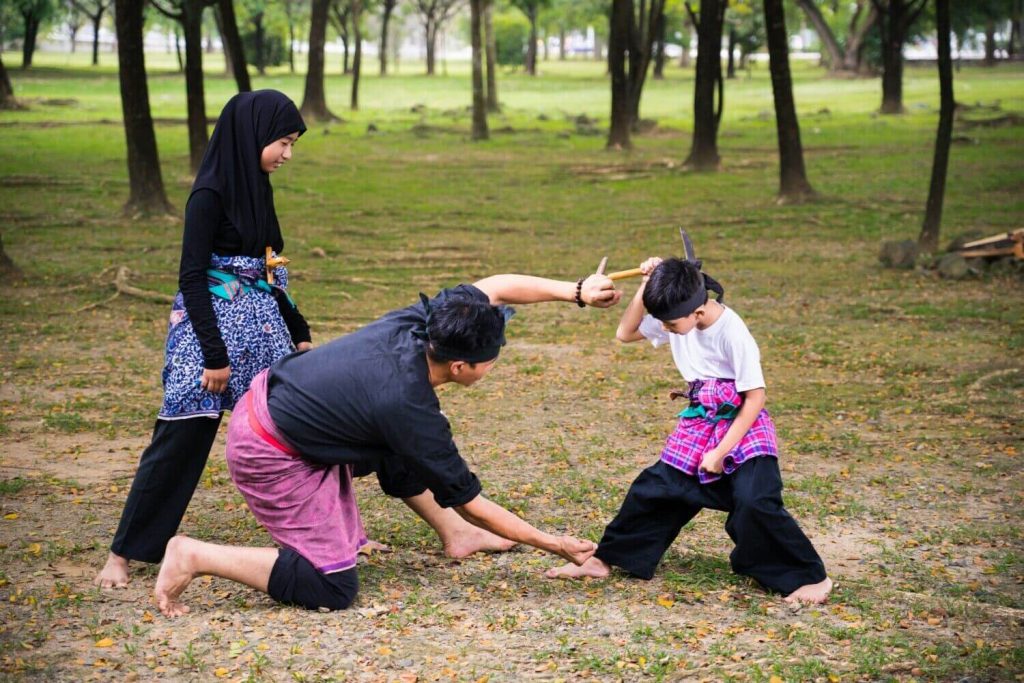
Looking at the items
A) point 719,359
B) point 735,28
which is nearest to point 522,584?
point 719,359

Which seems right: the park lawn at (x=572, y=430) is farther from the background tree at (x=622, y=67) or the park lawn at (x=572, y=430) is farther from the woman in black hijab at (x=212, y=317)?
the background tree at (x=622, y=67)

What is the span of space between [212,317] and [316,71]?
30529 mm

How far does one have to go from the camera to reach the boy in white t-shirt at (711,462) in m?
4.82

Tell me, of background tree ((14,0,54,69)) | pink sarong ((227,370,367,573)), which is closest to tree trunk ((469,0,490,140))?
background tree ((14,0,54,69))

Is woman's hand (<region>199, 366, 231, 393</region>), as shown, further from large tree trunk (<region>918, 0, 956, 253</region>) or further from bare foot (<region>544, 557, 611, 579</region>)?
large tree trunk (<region>918, 0, 956, 253</region>)

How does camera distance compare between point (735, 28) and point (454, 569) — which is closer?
point (454, 569)

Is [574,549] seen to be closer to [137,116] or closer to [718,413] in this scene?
[718,413]

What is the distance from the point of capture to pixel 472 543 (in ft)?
18.0

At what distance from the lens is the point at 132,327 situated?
36.0 ft

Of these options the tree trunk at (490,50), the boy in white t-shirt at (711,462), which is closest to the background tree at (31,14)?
the tree trunk at (490,50)

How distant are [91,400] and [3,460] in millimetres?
1448

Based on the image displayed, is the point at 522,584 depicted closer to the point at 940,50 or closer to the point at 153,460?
the point at 153,460

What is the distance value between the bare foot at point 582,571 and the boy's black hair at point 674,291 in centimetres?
114

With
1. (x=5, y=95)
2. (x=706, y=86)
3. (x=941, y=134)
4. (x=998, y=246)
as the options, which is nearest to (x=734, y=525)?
(x=998, y=246)
